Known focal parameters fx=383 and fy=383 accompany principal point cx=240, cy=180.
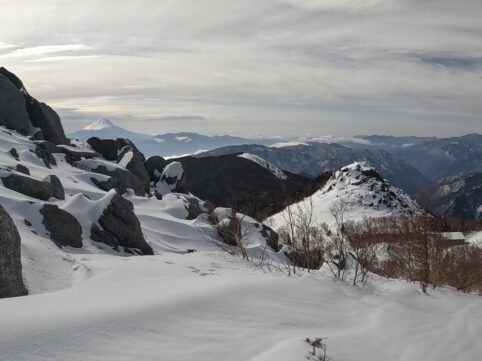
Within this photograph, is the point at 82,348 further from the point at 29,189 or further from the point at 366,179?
the point at 366,179

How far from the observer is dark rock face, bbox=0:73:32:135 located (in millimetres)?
69875

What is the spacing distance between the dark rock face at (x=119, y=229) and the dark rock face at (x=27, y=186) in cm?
668

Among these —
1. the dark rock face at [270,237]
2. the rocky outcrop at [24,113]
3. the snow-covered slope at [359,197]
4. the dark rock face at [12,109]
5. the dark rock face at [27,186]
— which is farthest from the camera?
the snow-covered slope at [359,197]

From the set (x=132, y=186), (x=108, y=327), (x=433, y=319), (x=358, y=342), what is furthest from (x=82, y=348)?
(x=132, y=186)

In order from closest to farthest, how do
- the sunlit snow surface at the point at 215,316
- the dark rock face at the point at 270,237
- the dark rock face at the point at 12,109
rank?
the sunlit snow surface at the point at 215,316
the dark rock face at the point at 270,237
the dark rock face at the point at 12,109

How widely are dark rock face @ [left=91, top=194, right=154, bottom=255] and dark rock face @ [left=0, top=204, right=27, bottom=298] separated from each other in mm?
19244

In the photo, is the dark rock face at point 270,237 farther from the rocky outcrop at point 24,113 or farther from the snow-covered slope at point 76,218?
the rocky outcrop at point 24,113

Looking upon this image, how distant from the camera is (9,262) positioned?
11453mm

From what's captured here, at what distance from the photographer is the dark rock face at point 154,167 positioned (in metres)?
90.2

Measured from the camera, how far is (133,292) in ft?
35.4

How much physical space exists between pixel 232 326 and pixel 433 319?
7.30 meters

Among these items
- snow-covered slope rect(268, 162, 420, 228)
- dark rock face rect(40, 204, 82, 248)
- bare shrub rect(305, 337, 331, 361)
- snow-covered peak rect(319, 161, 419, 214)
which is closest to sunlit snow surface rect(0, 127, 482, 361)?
bare shrub rect(305, 337, 331, 361)

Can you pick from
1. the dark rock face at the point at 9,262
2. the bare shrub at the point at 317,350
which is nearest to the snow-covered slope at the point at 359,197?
the dark rock face at the point at 9,262

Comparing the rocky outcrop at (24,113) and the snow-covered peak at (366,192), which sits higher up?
the rocky outcrop at (24,113)
